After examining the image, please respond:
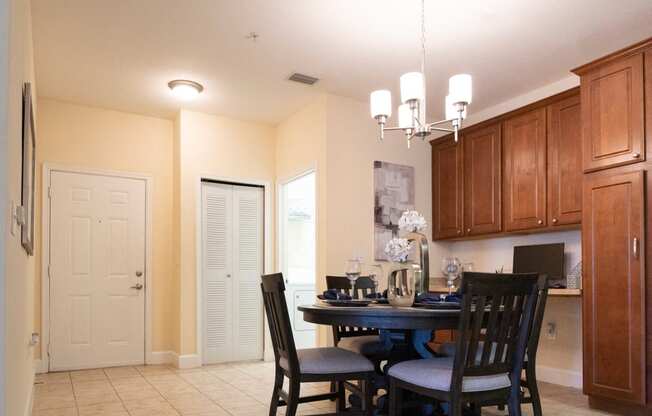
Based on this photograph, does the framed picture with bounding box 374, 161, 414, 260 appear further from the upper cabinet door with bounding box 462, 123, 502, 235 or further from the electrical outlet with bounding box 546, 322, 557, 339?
the electrical outlet with bounding box 546, 322, 557, 339

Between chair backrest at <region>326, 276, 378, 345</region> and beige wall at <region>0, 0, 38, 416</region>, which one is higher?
beige wall at <region>0, 0, 38, 416</region>

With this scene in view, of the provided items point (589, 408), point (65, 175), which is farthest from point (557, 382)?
point (65, 175)

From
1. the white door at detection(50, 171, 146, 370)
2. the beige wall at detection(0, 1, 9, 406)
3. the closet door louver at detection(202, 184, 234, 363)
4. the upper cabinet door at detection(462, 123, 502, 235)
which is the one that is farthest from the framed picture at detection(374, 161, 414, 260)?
the beige wall at detection(0, 1, 9, 406)

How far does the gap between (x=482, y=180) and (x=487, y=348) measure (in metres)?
2.90

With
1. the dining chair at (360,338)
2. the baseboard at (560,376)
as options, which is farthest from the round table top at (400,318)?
the baseboard at (560,376)

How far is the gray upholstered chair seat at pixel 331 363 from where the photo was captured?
104 inches

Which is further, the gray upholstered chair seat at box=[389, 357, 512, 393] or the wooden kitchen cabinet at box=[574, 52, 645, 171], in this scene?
A: the wooden kitchen cabinet at box=[574, 52, 645, 171]

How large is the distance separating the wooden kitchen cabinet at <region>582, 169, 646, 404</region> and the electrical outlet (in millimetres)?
916

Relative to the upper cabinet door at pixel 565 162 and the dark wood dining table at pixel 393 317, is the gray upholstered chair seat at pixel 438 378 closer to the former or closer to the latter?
the dark wood dining table at pixel 393 317

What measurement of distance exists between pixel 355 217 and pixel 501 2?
233cm

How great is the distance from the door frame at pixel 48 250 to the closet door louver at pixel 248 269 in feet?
2.96

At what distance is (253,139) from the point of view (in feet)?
19.0

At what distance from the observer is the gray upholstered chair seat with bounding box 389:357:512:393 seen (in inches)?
89.6

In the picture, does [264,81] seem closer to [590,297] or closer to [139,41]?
[139,41]
